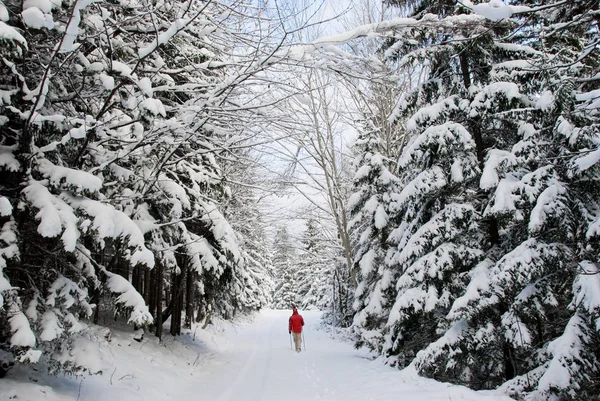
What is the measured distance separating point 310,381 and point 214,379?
91.1 inches

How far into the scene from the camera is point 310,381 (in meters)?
9.07

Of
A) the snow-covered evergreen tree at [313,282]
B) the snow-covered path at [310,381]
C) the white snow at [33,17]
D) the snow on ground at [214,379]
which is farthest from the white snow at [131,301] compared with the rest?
the snow-covered evergreen tree at [313,282]

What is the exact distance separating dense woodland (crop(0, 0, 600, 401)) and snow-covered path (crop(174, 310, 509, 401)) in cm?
87

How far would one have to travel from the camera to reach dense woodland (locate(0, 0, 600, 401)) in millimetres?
3795

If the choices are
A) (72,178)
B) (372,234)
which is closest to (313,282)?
(372,234)

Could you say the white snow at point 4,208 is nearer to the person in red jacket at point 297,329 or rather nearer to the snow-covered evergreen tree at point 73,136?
the snow-covered evergreen tree at point 73,136

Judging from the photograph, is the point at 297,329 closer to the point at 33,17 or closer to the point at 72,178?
the point at 72,178

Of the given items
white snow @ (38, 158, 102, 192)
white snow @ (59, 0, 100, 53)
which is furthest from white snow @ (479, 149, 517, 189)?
white snow @ (59, 0, 100, 53)

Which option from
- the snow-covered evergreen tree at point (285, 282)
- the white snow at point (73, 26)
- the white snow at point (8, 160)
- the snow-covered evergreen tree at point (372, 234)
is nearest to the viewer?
the white snow at point (73, 26)

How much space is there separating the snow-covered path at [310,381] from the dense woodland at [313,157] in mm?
867

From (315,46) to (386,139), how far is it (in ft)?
40.8

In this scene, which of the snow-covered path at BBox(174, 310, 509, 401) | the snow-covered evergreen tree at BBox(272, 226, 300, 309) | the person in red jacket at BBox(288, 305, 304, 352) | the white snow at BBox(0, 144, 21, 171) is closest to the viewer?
the white snow at BBox(0, 144, 21, 171)

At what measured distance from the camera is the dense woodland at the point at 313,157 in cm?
379

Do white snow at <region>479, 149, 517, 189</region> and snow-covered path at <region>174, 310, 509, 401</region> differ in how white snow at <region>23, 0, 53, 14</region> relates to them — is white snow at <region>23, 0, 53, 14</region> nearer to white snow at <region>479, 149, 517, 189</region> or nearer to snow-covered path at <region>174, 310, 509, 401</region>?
snow-covered path at <region>174, 310, 509, 401</region>
